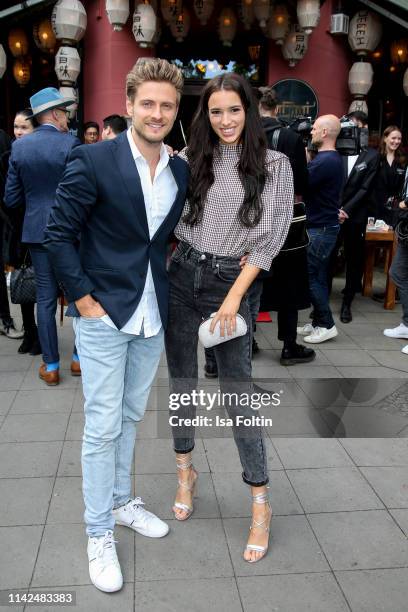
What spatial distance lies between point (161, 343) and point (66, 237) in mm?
630

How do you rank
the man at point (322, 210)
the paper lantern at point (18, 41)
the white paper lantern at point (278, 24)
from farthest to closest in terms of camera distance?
the paper lantern at point (18, 41) < the white paper lantern at point (278, 24) < the man at point (322, 210)

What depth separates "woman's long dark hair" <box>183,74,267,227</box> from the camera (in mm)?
2439

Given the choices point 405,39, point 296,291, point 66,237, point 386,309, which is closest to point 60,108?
point 296,291

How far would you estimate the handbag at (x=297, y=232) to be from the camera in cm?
425

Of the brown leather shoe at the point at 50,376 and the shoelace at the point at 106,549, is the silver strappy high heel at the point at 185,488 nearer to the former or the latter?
the shoelace at the point at 106,549

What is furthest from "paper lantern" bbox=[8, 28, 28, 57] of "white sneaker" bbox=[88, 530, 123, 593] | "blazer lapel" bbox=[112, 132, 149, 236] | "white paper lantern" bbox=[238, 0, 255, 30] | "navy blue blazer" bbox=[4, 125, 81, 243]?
"white sneaker" bbox=[88, 530, 123, 593]

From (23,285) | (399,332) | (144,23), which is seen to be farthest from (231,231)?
(144,23)

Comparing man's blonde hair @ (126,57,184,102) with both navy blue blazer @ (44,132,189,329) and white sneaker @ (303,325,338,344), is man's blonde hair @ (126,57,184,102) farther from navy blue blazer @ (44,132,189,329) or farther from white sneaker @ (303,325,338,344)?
white sneaker @ (303,325,338,344)

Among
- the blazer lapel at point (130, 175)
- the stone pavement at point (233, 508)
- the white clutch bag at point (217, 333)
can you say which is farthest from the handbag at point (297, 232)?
the blazer lapel at point (130, 175)

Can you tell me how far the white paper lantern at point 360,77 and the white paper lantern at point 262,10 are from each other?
1.52 m

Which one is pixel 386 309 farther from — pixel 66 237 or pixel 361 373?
pixel 66 237

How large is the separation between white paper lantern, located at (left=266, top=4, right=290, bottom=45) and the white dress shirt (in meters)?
6.89

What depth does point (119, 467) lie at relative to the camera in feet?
8.68

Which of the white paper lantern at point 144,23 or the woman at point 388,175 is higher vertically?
the white paper lantern at point 144,23
